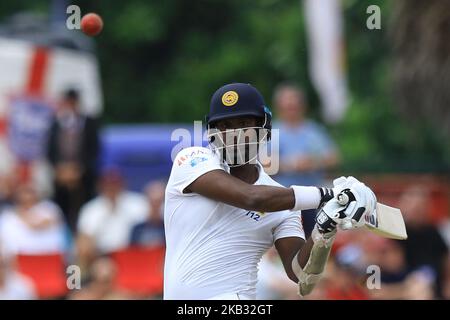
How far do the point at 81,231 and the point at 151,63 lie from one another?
69.5 ft

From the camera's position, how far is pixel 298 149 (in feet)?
47.4

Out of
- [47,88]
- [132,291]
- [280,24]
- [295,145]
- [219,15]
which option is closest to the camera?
[132,291]

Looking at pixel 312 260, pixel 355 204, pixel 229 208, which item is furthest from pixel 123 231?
pixel 355 204

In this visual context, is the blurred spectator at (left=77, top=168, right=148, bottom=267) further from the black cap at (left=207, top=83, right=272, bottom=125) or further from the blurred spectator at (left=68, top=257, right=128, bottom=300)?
the black cap at (left=207, top=83, right=272, bottom=125)

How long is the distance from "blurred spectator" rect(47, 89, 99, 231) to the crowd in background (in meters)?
0.01

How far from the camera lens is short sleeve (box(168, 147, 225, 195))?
22.9 feet

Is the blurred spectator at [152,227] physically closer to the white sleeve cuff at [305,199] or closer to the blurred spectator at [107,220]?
the blurred spectator at [107,220]

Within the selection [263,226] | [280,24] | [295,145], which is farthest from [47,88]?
[280,24]

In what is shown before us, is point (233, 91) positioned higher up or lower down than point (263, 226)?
higher up

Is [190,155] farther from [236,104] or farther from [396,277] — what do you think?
[396,277]

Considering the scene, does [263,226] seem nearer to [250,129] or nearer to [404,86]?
[250,129]

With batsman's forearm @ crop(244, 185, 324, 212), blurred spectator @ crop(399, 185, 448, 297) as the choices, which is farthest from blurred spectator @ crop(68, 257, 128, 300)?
batsman's forearm @ crop(244, 185, 324, 212)

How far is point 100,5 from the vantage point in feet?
110

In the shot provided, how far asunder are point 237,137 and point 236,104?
18 cm
